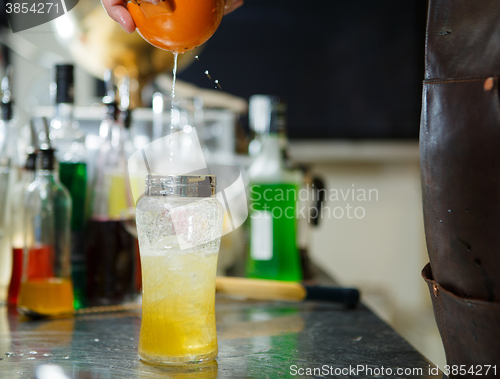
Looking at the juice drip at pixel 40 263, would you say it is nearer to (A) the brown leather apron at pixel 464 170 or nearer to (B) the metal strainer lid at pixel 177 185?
(B) the metal strainer lid at pixel 177 185

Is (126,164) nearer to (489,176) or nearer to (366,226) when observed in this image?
(489,176)

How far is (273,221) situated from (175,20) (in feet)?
1.92

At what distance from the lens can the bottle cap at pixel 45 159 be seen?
2.28 feet

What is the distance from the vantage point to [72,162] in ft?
2.72

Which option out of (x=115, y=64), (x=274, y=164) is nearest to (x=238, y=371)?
(x=274, y=164)

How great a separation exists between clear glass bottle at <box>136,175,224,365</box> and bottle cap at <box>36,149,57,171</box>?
10.5 inches

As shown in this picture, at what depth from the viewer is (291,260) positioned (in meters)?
1.01

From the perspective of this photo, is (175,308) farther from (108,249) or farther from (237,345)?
(108,249)

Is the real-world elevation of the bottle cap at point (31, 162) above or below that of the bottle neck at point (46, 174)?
above

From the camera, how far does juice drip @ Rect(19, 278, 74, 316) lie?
0.69 metres

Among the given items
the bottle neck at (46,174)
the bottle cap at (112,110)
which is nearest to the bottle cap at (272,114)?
the bottle cap at (112,110)

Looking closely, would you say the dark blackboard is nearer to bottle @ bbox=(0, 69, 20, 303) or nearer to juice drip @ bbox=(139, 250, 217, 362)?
bottle @ bbox=(0, 69, 20, 303)

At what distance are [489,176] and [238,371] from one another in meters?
0.29

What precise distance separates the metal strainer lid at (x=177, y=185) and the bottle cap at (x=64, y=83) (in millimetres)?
377
